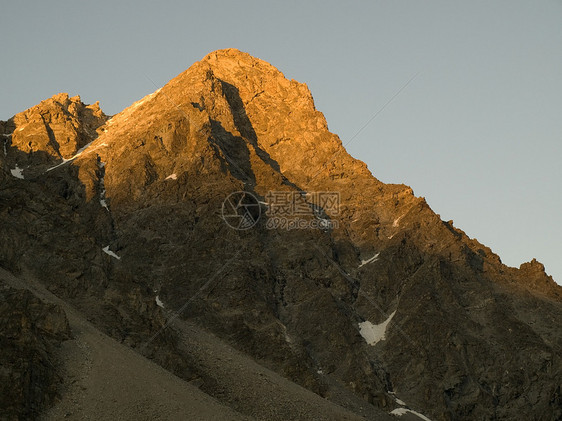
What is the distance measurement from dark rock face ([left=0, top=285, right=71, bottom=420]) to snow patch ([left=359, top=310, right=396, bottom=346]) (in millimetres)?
51517

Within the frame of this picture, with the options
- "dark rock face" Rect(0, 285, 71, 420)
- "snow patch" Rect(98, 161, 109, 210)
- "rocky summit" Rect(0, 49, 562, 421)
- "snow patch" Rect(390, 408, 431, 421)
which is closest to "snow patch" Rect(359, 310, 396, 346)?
"rocky summit" Rect(0, 49, 562, 421)

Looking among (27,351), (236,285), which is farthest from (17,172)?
(27,351)

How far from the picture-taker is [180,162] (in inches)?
5305

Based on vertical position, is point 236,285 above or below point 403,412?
above

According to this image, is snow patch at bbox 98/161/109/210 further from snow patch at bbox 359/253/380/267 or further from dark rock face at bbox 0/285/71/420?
dark rock face at bbox 0/285/71/420

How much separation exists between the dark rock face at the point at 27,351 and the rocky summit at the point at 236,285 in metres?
0.20

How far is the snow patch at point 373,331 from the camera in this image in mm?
117000

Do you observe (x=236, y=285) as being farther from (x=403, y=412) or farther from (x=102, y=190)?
(x=102, y=190)

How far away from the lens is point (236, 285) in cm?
11562

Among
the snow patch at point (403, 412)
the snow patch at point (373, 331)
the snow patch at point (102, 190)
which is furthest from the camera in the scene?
the snow patch at point (102, 190)

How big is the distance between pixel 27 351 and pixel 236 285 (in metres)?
45.5

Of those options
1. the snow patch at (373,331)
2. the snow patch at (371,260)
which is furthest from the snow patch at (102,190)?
the snow patch at (373,331)

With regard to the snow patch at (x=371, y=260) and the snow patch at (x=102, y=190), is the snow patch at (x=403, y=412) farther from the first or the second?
the snow patch at (x=102, y=190)

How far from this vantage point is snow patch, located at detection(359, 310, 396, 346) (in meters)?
117
